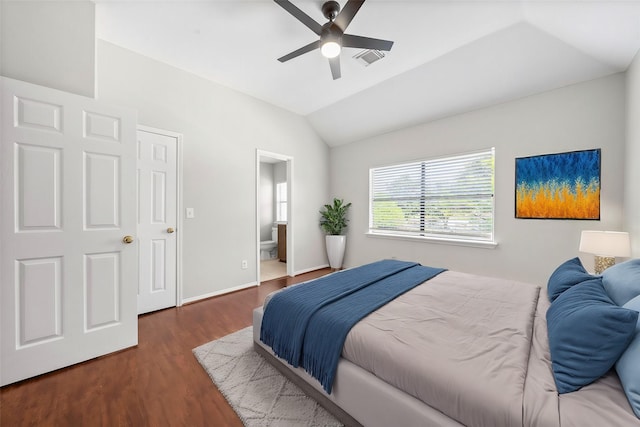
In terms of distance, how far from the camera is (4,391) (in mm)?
1652

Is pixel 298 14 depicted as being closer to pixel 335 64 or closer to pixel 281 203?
pixel 335 64

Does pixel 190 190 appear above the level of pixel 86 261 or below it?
above

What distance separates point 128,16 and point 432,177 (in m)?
4.06

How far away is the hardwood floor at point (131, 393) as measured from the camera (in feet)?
4.78

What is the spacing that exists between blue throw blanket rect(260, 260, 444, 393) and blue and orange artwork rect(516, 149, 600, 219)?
6.12ft

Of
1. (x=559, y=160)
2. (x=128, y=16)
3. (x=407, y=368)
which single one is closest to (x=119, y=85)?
(x=128, y=16)

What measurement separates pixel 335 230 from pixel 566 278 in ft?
11.5

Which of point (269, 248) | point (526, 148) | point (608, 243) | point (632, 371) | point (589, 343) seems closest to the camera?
point (632, 371)

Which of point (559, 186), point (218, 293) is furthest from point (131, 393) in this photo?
point (559, 186)

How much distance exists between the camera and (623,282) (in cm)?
136

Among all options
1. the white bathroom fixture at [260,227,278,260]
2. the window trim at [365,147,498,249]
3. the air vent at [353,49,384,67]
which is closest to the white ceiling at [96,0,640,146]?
the air vent at [353,49,384,67]

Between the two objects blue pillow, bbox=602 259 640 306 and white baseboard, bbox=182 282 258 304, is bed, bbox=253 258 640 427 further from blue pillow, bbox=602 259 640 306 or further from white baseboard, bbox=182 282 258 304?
white baseboard, bbox=182 282 258 304

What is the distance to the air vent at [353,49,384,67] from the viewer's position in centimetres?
274

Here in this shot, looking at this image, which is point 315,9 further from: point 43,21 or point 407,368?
point 407,368
